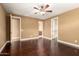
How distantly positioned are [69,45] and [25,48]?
1146mm

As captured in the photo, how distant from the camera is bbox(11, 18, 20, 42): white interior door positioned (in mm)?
2307

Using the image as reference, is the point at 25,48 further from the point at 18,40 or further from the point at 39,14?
the point at 39,14

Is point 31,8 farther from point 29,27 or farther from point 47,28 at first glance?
point 47,28

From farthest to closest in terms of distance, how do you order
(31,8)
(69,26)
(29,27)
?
(29,27) → (69,26) → (31,8)

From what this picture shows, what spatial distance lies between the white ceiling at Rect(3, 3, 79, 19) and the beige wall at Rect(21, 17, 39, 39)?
0.14m

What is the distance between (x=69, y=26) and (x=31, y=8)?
42.2 inches

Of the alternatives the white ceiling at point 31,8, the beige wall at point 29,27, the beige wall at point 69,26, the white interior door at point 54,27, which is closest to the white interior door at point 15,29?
the beige wall at point 29,27

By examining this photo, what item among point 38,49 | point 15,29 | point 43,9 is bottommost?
point 38,49

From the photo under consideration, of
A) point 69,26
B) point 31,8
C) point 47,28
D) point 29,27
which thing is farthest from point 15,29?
point 69,26

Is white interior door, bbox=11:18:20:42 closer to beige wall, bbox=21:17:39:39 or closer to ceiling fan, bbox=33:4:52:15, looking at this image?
beige wall, bbox=21:17:39:39

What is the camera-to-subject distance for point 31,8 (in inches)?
85.5

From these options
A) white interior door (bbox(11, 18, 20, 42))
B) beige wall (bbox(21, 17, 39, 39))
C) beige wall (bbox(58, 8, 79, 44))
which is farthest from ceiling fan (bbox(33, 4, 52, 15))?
white interior door (bbox(11, 18, 20, 42))

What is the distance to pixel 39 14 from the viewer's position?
235cm

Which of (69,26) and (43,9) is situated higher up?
(43,9)
